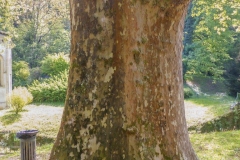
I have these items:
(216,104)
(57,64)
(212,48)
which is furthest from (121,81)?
(57,64)

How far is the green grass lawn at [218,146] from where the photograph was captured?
591 cm

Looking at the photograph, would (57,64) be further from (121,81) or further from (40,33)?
(121,81)

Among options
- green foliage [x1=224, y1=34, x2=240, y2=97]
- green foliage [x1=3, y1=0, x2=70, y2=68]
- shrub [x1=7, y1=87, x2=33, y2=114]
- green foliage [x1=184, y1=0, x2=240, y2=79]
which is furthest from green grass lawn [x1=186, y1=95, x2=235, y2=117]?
green foliage [x1=3, y1=0, x2=70, y2=68]

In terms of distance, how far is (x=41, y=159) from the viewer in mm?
5883

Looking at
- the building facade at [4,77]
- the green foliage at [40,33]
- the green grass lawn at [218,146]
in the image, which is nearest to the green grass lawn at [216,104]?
the green grass lawn at [218,146]

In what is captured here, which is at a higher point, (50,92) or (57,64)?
(57,64)

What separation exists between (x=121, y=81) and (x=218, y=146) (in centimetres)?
448

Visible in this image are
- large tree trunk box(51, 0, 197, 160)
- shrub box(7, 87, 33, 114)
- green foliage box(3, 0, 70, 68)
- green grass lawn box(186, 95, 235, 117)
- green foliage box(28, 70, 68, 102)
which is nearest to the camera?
large tree trunk box(51, 0, 197, 160)

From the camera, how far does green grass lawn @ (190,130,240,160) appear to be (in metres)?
5.91

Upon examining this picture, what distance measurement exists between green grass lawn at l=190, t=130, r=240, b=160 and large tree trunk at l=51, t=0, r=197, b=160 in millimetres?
3010

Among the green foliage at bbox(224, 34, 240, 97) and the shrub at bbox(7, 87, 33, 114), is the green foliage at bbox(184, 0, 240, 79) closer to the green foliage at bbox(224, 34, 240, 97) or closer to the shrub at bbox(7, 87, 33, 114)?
the green foliage at bbox(224, 34, 240, 97)

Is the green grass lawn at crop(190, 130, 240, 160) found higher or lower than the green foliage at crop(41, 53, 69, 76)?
lower

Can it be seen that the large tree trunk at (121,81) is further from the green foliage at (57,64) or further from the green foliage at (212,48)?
the green foliage at (57,64)

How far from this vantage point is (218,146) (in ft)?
22.2
